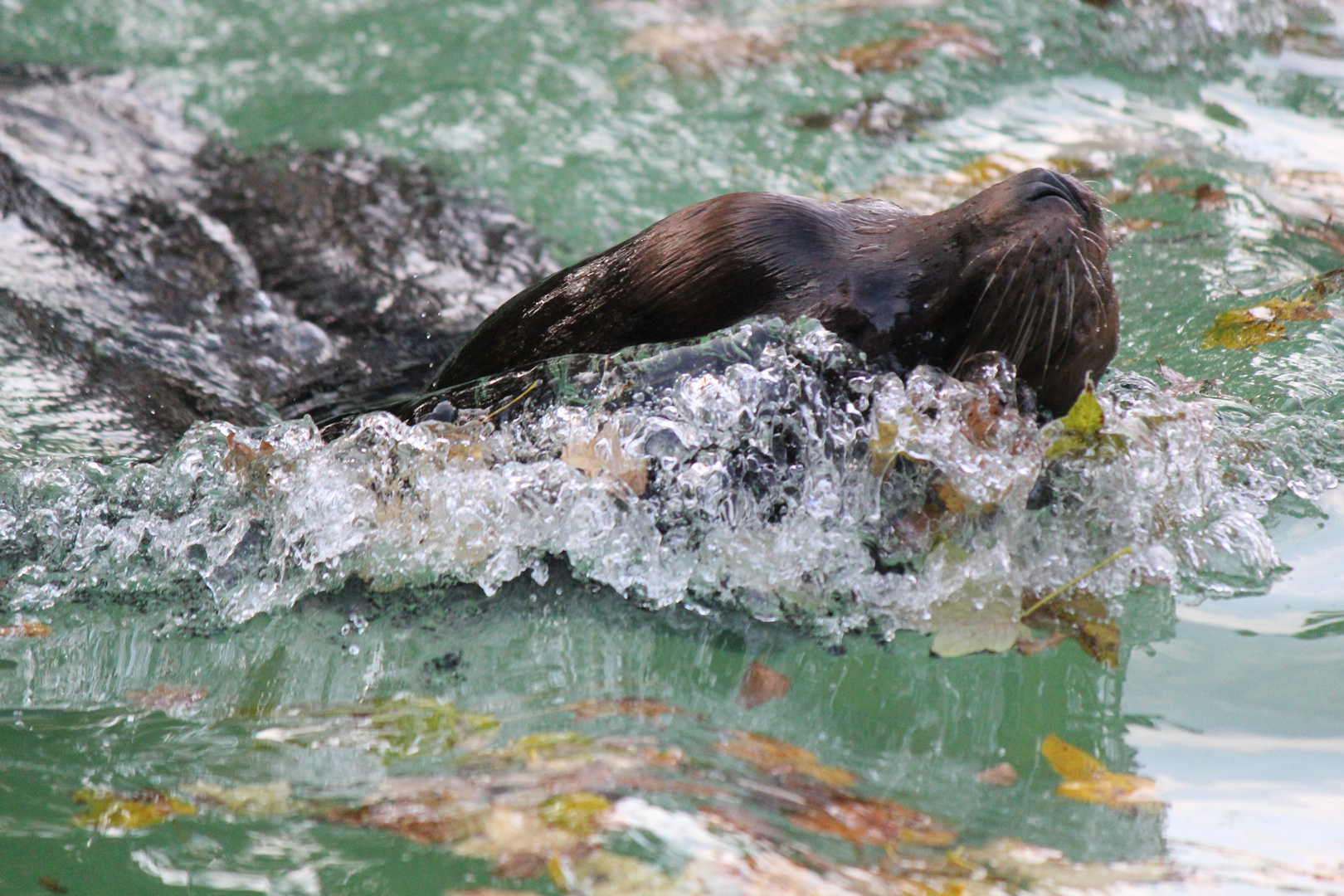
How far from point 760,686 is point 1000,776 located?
48cm

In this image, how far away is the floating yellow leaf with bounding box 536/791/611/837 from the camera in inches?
76.4

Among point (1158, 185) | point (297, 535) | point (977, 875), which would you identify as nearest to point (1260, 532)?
point (977, 875)

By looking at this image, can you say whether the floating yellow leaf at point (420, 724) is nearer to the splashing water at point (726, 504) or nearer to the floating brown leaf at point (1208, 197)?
the splashing water at point (726, 504)

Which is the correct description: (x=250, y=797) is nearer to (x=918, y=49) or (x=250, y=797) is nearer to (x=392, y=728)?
(x=392, y=728)

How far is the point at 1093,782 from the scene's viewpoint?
86.1 inches

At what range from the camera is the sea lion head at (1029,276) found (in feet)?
8.59

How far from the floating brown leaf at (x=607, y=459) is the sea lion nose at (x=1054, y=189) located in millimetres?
1015

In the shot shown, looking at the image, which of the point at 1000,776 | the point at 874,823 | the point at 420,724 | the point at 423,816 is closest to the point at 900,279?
the point at 1000,776

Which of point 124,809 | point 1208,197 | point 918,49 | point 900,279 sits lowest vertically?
point 124,809

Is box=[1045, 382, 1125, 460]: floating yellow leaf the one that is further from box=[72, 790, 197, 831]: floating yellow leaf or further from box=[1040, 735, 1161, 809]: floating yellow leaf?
box=[72, 790, 197, 831]: floating yellow leaf

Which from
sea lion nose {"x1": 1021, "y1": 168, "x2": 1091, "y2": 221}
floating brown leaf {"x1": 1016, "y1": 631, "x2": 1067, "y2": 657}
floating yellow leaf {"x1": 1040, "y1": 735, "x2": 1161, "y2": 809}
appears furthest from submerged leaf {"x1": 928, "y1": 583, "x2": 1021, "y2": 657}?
sea lion nose {"x1": 1021, "y1": 168, "x2": 1091, "y2": 221}

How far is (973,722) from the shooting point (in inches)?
92.3

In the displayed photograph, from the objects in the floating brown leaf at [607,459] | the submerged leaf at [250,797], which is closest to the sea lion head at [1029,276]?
the floating brown leaf at [607,459]

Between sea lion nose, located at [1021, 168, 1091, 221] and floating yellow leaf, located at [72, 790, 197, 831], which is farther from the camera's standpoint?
sea lion nose, located at [1021, 168, 1091, 221]
